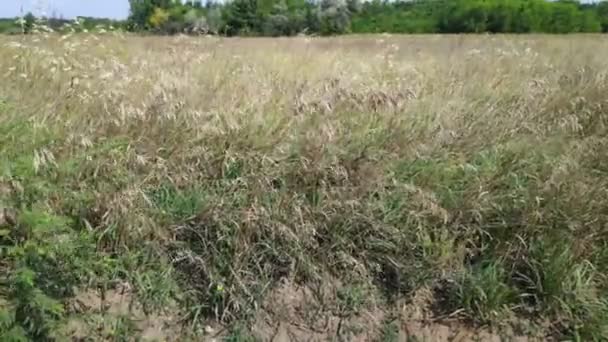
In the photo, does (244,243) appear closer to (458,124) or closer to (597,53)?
(458,124)

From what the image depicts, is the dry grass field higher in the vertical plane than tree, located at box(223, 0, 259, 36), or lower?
lower

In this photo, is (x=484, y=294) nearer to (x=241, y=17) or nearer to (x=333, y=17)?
(x=333, y=17)

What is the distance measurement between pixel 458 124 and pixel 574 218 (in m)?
1.08

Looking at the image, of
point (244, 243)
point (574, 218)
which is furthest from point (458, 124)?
point (244, 243)

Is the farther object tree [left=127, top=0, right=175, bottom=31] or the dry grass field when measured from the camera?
tree [left=127, top=0, right=175, bottom=31]

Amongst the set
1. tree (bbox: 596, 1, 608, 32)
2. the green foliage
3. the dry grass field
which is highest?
→ tree (bbox: 596, 1, 608, 32)

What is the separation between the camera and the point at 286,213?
3.41m

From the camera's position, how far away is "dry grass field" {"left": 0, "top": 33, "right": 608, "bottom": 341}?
119 inches

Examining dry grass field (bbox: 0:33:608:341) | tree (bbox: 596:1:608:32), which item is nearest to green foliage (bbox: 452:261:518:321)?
dry grass field (bbox: 0:33:608:341)

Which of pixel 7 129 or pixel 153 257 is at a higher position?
pixel 7 129

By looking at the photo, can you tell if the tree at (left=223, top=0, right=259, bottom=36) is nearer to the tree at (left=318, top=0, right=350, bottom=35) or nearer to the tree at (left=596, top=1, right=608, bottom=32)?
the tree at (left=318, top=0, right=350, bottom=35)

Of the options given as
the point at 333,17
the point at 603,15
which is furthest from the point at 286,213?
the point at 603,15

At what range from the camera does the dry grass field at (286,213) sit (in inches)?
119

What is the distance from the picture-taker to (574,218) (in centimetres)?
371
